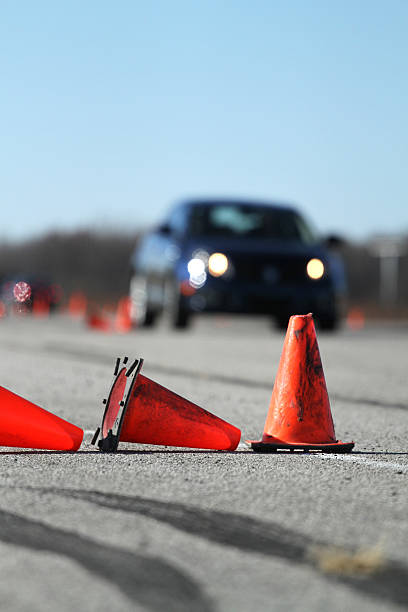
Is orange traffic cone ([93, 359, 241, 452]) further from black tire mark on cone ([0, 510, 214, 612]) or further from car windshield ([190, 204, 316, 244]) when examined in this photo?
car windshield ([190, 204, 316, 244])

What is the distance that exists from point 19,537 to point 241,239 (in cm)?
1178

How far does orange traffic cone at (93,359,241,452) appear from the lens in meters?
5.54

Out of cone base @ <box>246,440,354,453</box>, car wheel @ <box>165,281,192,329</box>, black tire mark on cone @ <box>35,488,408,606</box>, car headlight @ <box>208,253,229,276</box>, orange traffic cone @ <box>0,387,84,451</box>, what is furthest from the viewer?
car wheel @ <box>165,281,192,329</box>

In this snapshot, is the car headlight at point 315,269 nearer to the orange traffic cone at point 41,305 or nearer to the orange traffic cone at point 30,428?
the orange traffic cone at point 30,428

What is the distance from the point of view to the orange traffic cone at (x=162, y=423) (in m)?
5.54

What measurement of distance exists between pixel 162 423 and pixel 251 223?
1042 cm

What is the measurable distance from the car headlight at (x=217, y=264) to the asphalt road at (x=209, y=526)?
745 cm

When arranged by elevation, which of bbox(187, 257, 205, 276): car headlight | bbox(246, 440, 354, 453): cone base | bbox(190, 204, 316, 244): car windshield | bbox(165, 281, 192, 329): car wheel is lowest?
bbox(246, 440, 354, 453): cone base

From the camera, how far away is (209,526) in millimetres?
3777

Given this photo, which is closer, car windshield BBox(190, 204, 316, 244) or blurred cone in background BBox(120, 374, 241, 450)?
blurred cone in background BBox(120, 374, 241, 450)

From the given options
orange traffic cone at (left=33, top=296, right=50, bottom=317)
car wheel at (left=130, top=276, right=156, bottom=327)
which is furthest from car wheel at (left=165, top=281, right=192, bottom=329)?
orange traffic cone at (left=33, top=296, right=50, bottom=317)

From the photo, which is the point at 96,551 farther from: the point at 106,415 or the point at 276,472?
the point at 106,415

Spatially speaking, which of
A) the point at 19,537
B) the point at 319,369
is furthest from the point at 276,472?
the point at 19,537

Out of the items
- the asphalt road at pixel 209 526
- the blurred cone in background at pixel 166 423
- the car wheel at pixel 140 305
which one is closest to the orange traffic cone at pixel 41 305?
the car wheel at pixel 140 305
